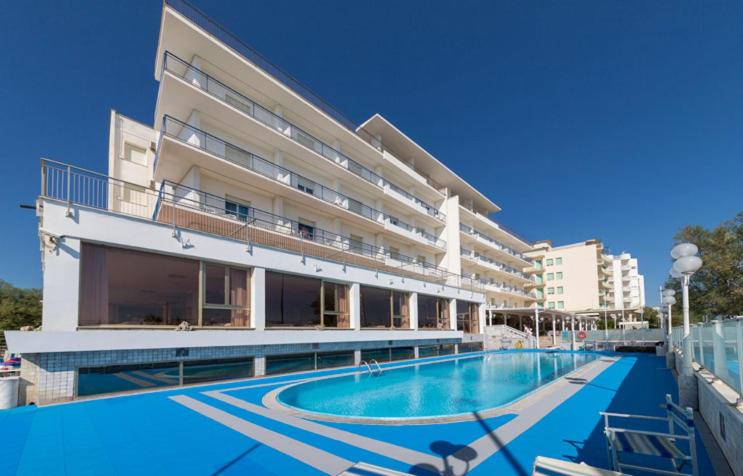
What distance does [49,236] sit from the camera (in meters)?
9.30

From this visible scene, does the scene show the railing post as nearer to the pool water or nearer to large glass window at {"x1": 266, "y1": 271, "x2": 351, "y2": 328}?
large glass window at {"x1": 266, "y1": 271, "x2": 351, "y2": 328}

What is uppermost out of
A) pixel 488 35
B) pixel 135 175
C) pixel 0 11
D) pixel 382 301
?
pixel 488 35

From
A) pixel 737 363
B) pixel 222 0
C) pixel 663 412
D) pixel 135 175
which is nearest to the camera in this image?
pixel 737 363

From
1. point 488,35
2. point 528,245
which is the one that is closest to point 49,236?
point 488,35

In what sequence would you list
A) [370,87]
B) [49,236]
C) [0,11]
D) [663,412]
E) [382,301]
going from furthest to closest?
1. [370,87]
2. [382,301]
3. [0,11]
4. [49,236]
5. [663,412]

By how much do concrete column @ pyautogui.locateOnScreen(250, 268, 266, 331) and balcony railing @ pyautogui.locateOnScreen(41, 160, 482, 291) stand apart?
139 centimetres

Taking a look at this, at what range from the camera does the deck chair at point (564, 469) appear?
3.13m

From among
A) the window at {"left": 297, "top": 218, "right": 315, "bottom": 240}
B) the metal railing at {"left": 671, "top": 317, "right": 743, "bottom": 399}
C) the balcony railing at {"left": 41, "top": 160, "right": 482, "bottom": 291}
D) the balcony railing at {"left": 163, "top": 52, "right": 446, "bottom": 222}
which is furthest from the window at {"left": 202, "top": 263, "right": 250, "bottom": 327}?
the metal railing at {"left": 671, "top": 317, "right": 743, "bottom": 399}

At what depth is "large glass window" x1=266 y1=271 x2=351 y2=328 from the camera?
1505 centimetres

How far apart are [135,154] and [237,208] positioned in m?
7.40

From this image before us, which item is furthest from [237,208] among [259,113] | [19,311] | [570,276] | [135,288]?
[570,276]

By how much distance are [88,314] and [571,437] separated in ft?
38.4

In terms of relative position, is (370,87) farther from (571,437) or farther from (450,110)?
(571,437)

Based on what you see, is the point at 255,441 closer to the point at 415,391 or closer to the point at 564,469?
the point at 564,469
